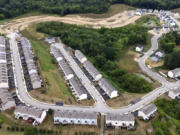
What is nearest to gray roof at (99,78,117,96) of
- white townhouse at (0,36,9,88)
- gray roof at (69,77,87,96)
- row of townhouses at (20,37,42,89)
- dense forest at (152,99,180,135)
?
gray roof at (69,77,87,96)

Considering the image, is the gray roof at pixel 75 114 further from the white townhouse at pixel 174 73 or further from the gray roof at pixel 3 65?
the white townhouse at pixel 174 73

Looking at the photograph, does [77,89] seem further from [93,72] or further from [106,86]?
[93,72]

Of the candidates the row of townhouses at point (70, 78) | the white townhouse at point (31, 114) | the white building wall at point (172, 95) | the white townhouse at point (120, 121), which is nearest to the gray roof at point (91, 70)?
the row of townhouses at point (70, 78)

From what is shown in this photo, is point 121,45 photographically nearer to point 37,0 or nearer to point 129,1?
point 129,1

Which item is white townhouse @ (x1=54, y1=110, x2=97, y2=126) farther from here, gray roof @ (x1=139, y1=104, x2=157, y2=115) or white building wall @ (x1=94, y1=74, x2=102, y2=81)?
white building wall @ (x1=94, y1=74, x2=102, y2=81)

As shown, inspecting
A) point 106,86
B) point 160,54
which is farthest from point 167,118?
point 160,54

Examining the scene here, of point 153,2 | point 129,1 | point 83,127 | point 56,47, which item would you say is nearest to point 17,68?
point 56,47
